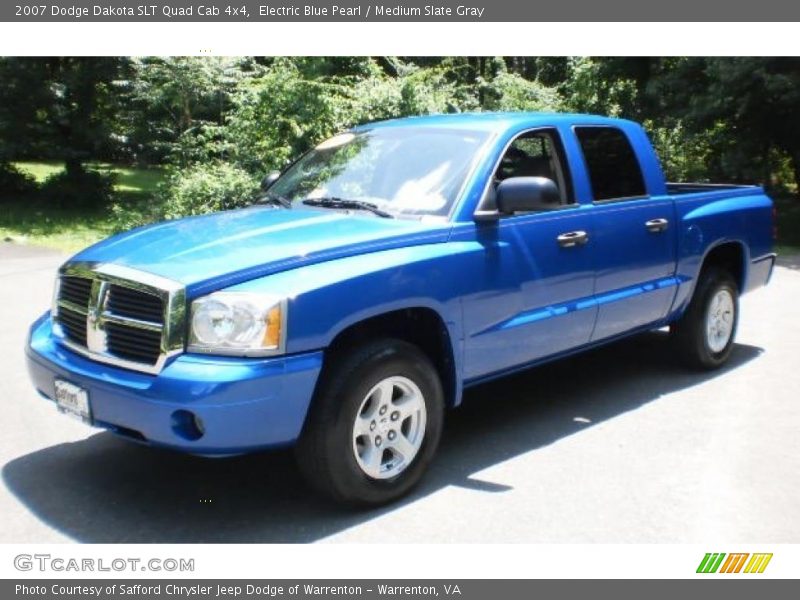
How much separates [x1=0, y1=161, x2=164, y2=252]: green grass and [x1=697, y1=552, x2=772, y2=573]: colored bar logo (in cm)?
1188

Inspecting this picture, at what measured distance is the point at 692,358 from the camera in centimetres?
646

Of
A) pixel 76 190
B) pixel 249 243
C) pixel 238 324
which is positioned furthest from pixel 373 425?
pixel 76 190

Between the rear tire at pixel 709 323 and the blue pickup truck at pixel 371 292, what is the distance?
16.0 inches

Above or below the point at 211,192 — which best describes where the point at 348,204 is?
above

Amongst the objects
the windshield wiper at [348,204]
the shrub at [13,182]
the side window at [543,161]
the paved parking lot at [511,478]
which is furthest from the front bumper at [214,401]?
the shrub at [13,182]

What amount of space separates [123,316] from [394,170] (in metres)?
1.81

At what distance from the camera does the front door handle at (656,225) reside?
5.70 m

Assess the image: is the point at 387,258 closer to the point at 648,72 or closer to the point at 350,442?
the point at 350,442

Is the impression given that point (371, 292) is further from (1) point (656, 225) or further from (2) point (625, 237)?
(1) point (656, 225)

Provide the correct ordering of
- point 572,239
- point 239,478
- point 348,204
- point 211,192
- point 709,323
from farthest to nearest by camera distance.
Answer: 1. point 211,192
2. point 709,323
3. point 572,239
4. point 348,204
5. point 239,478

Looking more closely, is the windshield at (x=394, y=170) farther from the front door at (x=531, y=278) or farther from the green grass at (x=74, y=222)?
the green grass at (x=74, y=222)

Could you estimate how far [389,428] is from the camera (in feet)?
13.5

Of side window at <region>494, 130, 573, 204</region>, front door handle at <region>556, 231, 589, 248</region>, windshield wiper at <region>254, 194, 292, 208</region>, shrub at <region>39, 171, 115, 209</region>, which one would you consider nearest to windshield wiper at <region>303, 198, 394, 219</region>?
windshield wiper at <region>254, 194, 292, 208</region>

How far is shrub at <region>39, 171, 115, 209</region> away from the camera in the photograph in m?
18.1
